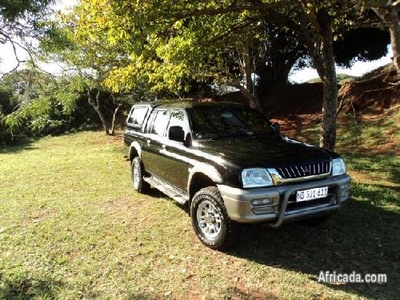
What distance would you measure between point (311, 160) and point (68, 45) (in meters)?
3.14

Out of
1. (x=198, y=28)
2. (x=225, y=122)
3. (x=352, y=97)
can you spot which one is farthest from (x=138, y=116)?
(x=352, y=97)

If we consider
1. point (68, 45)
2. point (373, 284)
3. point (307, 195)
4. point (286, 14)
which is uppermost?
point (286, 14)

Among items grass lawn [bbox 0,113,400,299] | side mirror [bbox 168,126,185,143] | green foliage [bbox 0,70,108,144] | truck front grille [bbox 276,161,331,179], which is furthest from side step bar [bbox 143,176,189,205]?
green foliage [bbox 0,70,108,144]

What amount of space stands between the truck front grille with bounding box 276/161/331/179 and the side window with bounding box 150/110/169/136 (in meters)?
2.65

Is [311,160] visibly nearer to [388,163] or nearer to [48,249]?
[48,249]

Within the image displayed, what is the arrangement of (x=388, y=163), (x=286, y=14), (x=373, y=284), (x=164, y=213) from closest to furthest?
(x=373, y=284) < (x=164, y=213) < (x=286, y=14) < (x=388, y=163)

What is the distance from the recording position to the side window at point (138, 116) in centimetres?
761

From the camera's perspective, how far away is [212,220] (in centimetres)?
485

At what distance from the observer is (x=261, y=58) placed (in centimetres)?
1387

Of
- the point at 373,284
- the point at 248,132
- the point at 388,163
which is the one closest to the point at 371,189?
the point at 388,163

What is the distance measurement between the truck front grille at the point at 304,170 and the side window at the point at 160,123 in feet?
8.70

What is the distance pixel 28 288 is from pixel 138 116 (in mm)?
4425

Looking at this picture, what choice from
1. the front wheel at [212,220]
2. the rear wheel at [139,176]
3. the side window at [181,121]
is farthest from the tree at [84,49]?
the front wheel at [212,220]

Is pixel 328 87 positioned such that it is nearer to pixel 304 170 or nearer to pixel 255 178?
pixel 304 170
